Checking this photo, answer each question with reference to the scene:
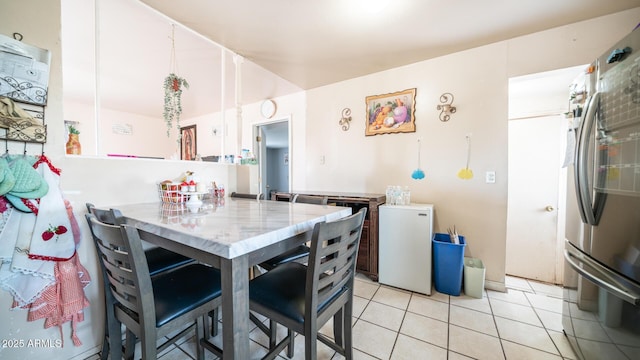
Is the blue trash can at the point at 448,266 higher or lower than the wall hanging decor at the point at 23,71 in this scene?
lower

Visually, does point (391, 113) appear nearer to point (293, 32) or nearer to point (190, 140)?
point (293, 32)

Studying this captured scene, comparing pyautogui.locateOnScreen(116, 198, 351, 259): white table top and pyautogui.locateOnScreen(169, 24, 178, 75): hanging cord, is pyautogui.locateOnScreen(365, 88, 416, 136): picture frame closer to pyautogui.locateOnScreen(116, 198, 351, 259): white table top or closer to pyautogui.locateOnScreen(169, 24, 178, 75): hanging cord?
pyautogui.locateOnScreen(116, 198, 351, 259): white table top

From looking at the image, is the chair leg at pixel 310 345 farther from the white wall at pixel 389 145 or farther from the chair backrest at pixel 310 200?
the white wall at pixel 389 145

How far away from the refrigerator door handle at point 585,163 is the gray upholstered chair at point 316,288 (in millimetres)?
1258

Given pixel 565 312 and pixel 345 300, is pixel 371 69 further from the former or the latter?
pixel 565 312

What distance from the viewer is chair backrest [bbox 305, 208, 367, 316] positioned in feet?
2.69

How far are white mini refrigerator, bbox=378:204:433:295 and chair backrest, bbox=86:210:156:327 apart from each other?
1.90m

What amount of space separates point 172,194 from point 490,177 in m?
2.72

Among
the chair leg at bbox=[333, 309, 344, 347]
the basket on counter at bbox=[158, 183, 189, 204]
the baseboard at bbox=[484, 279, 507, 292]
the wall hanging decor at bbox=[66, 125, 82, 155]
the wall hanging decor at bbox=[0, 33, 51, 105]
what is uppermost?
the wall hanging decor at bbox=[0, 33, 51, 105]

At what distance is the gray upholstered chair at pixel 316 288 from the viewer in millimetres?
854

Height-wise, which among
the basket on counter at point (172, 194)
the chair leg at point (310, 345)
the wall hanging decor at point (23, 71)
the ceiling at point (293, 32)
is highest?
the ceiling at point (293, 32)

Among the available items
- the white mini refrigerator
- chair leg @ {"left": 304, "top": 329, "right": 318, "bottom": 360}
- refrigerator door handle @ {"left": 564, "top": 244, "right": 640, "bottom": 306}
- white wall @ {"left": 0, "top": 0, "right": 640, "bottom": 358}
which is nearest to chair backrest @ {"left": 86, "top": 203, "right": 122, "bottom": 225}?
white wall @ {"left": 0, "top": 0, "right": 640, "bottom": 358}

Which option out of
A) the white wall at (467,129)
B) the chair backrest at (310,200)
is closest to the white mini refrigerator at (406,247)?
the white wall at (467,129)

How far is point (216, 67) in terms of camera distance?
2.74m
